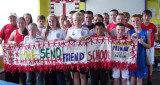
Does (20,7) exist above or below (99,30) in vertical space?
above

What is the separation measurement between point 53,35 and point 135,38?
54.8 inches

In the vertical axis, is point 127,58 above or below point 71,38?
below

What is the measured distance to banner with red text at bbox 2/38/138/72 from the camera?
2.73 metres

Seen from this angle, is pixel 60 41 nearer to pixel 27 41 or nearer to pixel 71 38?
Result: pixel 71 38

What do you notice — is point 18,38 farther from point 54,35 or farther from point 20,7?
point 20,7

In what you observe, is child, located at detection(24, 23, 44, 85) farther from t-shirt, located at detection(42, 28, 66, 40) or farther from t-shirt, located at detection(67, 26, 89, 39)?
t-shirt, located at detection(67, 26, 89, 39)

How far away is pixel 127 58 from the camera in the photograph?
2.74 metres

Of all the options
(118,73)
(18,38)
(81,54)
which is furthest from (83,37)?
(18,38)

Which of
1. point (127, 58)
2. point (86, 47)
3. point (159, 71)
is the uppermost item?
point (86, 47)

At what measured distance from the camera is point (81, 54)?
109 inches

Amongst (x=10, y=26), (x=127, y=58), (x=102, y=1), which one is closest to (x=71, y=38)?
(x=127, y=58)

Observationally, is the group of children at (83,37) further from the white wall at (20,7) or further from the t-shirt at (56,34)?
the white wall at (20,7)

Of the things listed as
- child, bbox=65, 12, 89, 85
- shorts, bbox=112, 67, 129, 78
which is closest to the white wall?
child, bbox=65, 12, 89, 85

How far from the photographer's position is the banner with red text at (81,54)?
8.95 feet
